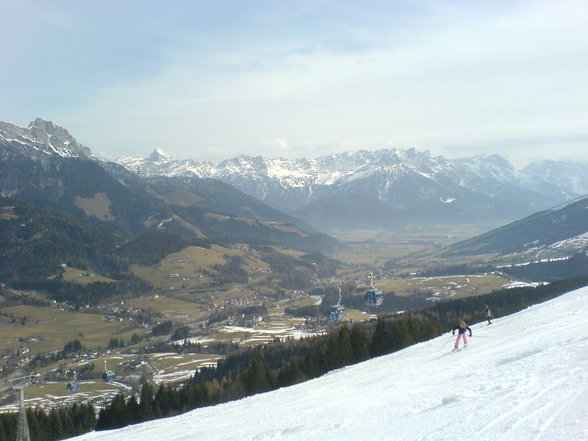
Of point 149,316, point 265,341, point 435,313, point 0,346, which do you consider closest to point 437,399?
point 435,313

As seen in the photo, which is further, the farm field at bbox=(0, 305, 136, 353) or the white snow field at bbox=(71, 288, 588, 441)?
the farm field at bbox=(0, 305, 136, 353)

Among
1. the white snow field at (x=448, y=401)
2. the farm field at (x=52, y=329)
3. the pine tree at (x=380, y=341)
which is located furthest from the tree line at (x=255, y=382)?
the farm field at (x=52, y=329)

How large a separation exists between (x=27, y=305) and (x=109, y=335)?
164ft

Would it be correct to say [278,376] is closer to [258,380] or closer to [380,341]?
[258,380]

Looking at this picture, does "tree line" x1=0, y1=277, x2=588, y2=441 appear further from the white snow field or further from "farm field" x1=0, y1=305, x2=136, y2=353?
"farm field" x1=0, y1=305, x2=136, y2=353

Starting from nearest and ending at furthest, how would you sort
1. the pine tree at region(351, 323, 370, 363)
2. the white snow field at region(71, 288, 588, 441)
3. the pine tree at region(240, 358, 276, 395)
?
the white snow field at region(71, 288, 588, 441) → the pine tree at region(351, 323, 370, 363) → the pine tree at region(240, 358, 276, 395)

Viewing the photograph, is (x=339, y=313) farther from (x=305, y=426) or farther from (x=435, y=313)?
(x=305, y=426)

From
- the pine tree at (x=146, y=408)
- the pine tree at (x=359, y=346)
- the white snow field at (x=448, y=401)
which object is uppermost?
the white snow field at (x=448, y=401)

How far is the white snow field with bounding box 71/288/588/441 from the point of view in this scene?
43.9 ft

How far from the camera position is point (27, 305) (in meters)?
200

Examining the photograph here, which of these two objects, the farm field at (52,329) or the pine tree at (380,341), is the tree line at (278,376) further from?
the farm field at (52,329)

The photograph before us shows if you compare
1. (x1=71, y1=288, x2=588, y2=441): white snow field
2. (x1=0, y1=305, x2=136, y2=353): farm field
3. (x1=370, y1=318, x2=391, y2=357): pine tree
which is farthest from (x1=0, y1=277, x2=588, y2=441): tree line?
(x1=0, y1=305, x2=136, y2=353): farm field

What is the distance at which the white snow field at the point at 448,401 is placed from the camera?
527 inches

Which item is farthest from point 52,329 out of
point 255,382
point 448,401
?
point 448,401
